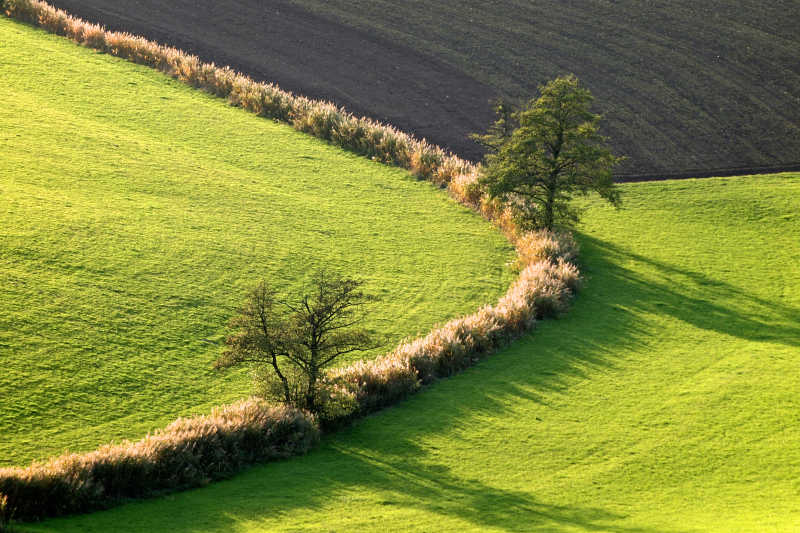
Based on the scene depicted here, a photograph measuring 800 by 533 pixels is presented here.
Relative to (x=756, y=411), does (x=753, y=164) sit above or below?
above

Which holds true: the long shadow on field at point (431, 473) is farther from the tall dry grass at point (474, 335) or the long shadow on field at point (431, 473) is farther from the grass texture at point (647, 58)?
the grass texture at point (647, 58)

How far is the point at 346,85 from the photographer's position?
3269cm

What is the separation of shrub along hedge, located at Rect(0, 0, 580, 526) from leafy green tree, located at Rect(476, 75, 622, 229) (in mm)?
1357

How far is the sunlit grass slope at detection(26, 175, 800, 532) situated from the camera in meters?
10.5

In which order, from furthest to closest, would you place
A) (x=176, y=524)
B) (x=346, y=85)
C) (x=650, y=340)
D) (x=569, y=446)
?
1. (x=346, y=85)
2. (x=650, y=340)
3. (x=569, y=446)
4. (x=176, y=524)

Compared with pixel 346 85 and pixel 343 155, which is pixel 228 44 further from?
pixel 343 155

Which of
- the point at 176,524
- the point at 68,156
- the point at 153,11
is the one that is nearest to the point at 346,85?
the point at 153,11

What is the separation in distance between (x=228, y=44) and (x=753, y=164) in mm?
20765

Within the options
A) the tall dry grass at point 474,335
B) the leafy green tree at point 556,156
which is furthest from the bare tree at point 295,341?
the leafy green tree at point 556,156

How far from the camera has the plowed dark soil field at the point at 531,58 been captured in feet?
101

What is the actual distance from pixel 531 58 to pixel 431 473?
27.9m

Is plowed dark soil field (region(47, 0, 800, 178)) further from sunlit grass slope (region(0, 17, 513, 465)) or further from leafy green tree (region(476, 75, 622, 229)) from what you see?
leafy green tree (region(476, 75, 622, 229))

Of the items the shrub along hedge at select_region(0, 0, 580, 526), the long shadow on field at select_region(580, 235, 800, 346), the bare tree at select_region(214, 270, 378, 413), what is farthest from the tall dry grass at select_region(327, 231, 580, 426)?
the long shadow on field at select_region(580, 235, 800, 346)

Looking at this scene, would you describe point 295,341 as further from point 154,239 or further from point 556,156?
point 556,156
